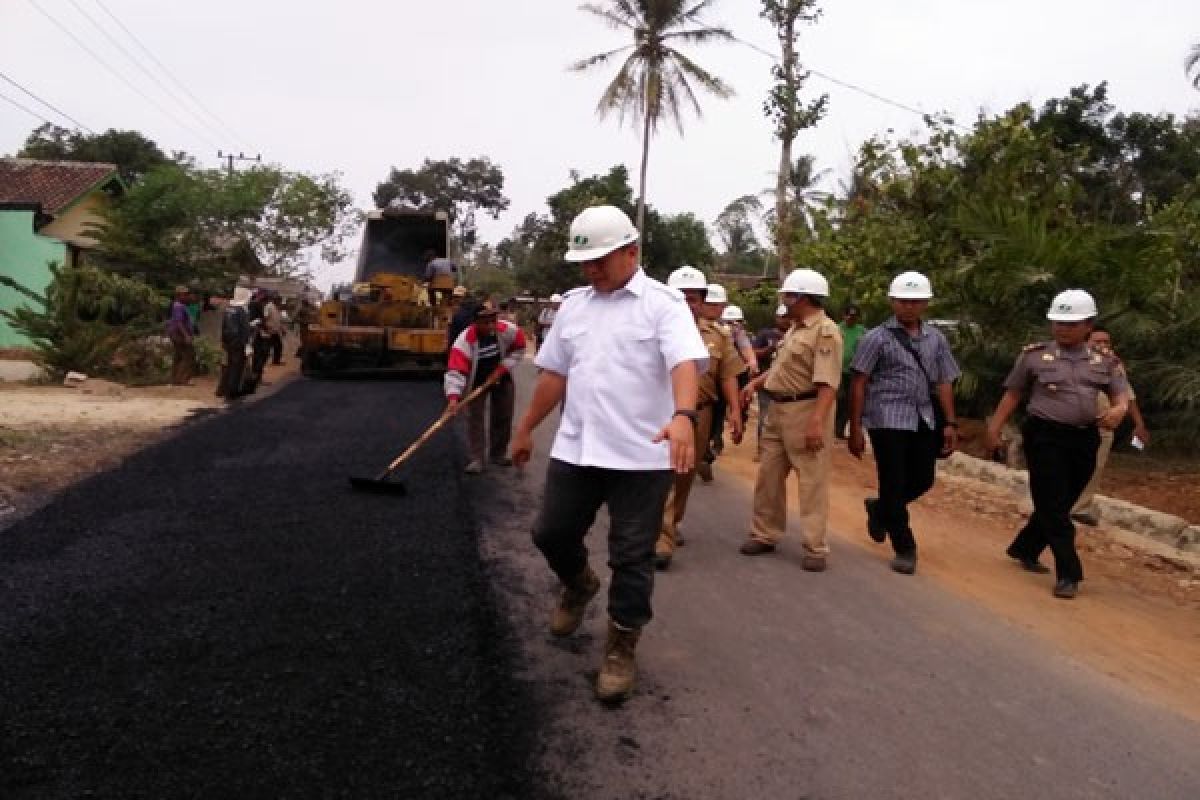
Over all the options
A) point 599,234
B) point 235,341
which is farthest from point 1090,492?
point 235,341

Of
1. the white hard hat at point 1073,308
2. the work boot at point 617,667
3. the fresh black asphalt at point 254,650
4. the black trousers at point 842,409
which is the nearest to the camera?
the fresh black asphalt at point 254,650

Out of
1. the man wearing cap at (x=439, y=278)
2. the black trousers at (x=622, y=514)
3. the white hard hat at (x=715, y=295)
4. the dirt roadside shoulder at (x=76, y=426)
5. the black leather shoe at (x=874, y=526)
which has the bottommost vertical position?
the dirt roadside shoulder at (x=76, y=426)

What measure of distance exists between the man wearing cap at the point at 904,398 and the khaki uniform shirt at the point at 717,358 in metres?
0.66

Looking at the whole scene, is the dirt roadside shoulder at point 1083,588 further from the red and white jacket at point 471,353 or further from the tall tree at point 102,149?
the tall tree at point 102,149

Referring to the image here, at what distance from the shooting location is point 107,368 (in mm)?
13258

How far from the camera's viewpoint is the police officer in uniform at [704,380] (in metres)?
5.00

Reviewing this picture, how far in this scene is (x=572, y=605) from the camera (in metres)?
3.69

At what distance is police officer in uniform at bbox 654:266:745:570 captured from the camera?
5000 mm

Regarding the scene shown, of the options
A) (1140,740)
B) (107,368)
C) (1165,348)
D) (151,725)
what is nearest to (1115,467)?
(1165,348)

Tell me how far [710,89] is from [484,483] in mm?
18662

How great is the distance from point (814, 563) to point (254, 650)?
114 inches

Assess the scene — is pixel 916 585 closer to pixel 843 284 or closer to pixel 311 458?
pixel 311 458

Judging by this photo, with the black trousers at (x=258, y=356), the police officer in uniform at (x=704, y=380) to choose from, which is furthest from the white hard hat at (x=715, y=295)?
the black trousers at (x=258, y=356)

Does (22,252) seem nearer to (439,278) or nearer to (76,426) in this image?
(439,278)
